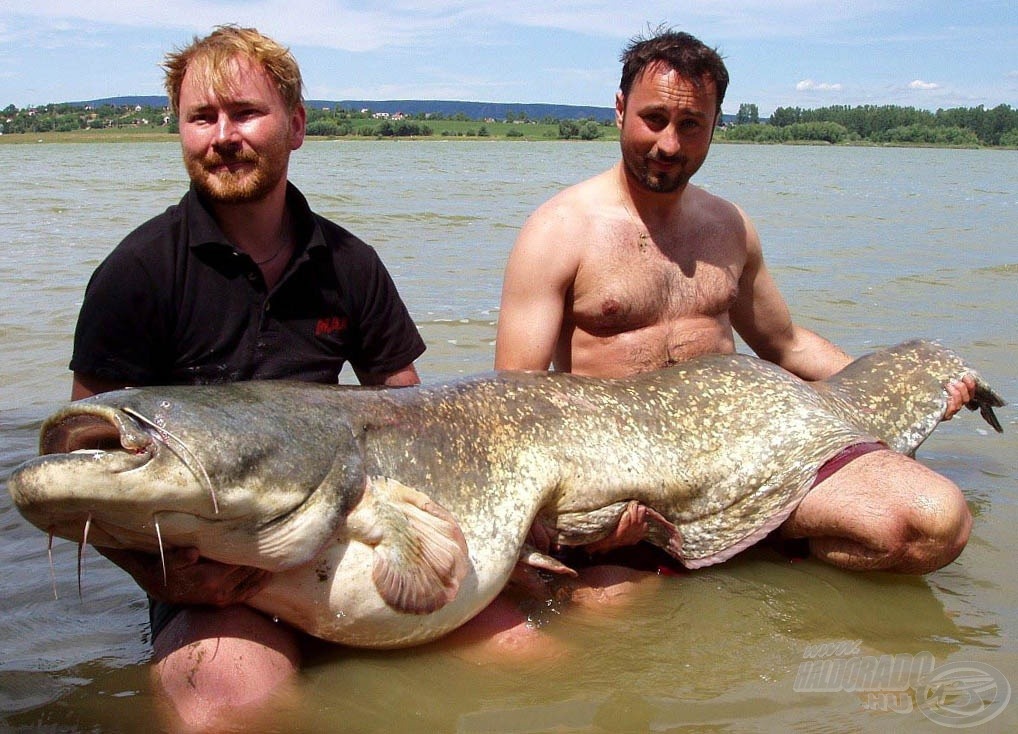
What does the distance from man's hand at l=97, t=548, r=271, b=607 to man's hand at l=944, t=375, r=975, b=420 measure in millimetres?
2988

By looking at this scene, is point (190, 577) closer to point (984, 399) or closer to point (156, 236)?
point (156, 236)

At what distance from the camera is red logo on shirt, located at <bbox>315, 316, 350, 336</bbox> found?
348 cm

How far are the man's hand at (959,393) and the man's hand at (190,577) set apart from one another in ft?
9.80

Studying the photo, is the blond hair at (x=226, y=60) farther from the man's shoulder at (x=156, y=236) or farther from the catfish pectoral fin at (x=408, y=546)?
the catfish pectoral fin at (x=408, y=546)


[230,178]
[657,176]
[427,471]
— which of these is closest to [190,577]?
[427,471]

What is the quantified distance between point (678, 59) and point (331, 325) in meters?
1.80

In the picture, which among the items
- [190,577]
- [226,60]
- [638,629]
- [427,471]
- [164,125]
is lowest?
[638,629]

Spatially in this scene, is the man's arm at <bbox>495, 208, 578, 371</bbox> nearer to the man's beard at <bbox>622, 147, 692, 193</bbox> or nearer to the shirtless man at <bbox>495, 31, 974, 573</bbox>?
the shirtless man at <bbox>495, 31, 974, 573</bbox>

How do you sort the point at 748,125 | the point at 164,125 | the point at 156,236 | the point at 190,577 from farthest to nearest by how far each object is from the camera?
the point at 748,125, the point at 164,125, the point at 156,236, the point at 190,577

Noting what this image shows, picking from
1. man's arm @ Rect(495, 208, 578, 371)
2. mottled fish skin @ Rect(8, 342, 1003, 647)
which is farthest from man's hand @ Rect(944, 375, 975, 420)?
man's arm @ Rect(495, 208, 578, 371)

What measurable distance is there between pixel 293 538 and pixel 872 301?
305 inches

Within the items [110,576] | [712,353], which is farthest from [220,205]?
[712,353]

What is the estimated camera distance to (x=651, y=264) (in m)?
4.15

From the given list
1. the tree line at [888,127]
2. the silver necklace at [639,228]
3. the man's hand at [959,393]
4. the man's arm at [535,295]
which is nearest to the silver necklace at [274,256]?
the man's arm at [535,295]
